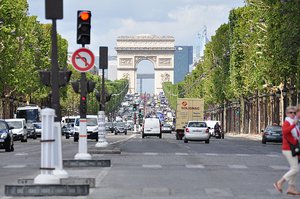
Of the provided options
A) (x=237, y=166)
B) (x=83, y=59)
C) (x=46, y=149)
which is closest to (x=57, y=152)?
(x=46, y=149)

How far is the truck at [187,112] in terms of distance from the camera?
84250 millimetres

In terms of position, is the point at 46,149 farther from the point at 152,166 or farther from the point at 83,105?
the point at 152,166

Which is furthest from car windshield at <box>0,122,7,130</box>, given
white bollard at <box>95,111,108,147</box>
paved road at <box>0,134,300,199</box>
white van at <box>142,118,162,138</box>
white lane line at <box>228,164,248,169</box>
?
white van at <box>142,118,162,138</box>

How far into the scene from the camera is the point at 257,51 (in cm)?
8044

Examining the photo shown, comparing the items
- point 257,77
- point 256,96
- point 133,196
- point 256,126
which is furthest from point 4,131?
point 256,126

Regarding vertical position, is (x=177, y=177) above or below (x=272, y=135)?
below

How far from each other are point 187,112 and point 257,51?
28.6 ft

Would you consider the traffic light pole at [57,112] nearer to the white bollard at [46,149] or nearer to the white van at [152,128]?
the white bollard at [46,149]

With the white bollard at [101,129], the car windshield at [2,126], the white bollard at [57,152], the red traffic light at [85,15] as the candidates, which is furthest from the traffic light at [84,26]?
the car windshield at [2,126]

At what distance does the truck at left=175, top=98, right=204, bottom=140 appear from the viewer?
276 ft

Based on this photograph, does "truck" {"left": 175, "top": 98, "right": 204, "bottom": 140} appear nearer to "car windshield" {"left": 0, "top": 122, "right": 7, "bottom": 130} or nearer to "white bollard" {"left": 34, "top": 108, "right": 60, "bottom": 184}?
"car windshield" {"left": 0, "top": 122, "right": 7, "bottom": 130}

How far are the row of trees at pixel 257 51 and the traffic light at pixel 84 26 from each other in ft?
117

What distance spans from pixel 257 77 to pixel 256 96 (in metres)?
24.2

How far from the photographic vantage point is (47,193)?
58.1ft
